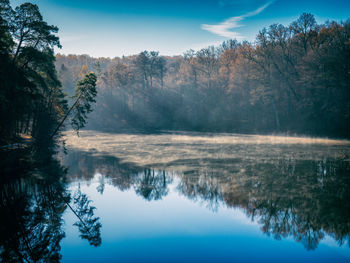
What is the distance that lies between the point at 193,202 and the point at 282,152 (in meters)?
16.7

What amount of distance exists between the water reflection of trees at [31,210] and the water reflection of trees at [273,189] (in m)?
2.90

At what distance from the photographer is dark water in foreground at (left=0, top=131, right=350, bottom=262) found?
7766 millimetres

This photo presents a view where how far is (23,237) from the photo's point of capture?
26.5ft

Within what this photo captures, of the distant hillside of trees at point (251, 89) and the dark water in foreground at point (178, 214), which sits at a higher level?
the distant hillside of trees at point (251, 89)

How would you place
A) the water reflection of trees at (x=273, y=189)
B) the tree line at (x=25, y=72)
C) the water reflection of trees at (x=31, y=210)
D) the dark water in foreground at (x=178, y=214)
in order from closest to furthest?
1. the water reflection of trees at (x=31, y=210)
2. the dark water in foreground at (x=178, y=214)
3. the water reflection of trees at (x=273, y=189)
4. the tree line at (x=25, y=72)

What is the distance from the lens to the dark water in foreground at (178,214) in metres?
7.77

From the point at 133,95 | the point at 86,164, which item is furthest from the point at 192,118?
the point at 86,164

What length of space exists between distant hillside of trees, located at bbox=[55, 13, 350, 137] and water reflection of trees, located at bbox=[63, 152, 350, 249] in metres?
25.3

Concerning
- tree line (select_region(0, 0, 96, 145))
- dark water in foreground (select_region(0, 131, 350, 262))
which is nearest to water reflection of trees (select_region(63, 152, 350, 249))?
dark water in foreground (select_region(0, 131, 350, 262))

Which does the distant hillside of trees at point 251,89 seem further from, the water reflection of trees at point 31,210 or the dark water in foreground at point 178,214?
the water reflection of trees at point 31,210

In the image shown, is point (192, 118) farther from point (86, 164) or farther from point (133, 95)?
point (86, 164)

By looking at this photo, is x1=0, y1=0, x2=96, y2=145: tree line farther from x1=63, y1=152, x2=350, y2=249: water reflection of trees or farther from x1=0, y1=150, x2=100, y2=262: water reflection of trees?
x1=63, y1=152, x2=350, y2=249: water reflection of trees

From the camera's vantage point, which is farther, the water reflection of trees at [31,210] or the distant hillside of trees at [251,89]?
the distant hillside of trees at [251,89]

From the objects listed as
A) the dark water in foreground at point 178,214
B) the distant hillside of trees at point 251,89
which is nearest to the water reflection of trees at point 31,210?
the dark water in foreground at point 178,214
